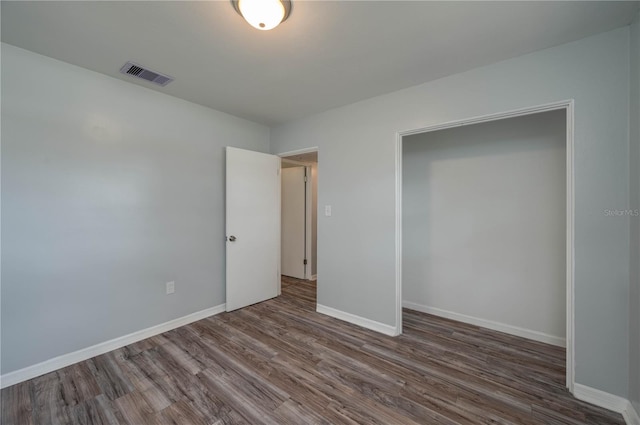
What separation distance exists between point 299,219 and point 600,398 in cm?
394

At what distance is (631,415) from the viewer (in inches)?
61.2

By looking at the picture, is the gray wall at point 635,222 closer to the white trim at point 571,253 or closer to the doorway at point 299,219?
the white trim at point 571,253

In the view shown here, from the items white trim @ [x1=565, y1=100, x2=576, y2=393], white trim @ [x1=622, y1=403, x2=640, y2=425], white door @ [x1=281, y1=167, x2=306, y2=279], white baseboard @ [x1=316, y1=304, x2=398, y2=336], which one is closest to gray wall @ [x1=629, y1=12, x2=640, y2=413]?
white trim @ [x1=622, y1=403, x2=640, y2=425]

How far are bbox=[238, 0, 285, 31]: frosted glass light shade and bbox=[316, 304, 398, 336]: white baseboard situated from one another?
276 centimetres

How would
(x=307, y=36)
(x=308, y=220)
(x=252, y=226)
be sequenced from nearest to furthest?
(x=307, y=36) < (x=252, y=226) < (x=308, y=220)

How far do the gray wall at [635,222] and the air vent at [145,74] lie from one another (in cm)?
339

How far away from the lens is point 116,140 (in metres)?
2.39

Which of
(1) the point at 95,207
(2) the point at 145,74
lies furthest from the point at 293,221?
(2) the point at 145,74

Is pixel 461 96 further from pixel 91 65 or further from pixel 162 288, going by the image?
pixel 162 288

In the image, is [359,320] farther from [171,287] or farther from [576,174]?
[576,174]

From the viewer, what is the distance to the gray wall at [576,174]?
1665 mm

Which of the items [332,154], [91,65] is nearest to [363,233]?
[332,154]

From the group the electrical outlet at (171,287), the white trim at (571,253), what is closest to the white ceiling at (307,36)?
the white trim at (571,253)

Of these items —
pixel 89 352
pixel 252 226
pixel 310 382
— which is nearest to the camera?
pixel 310 382
